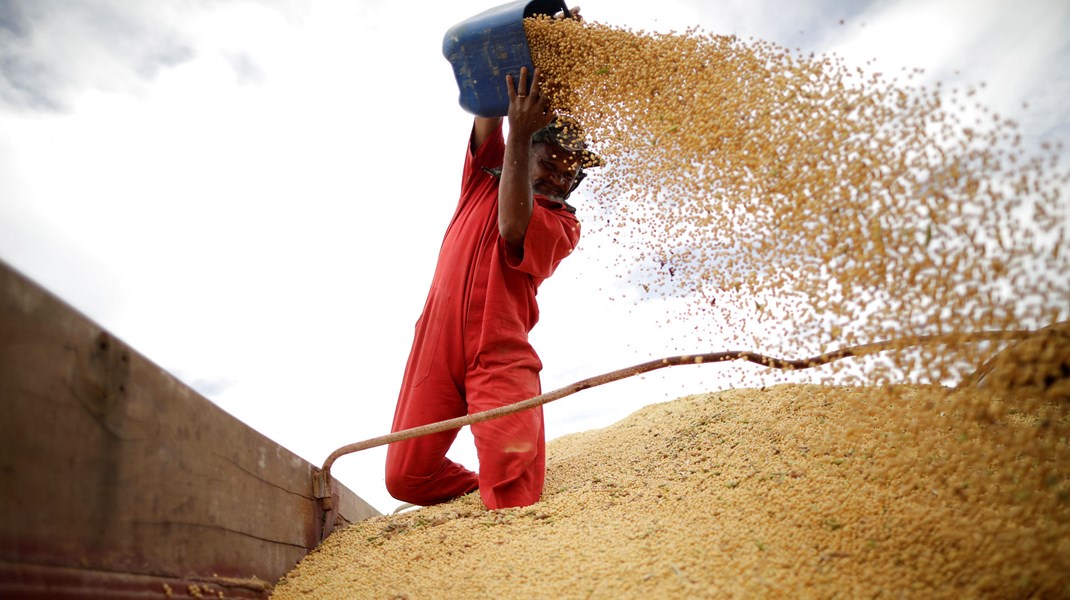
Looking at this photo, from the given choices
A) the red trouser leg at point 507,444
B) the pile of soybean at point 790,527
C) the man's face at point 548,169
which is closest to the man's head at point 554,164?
the man's face at point 548,169

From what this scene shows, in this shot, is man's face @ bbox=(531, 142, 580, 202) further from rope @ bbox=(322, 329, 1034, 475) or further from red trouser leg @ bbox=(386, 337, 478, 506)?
rope @ bbox=(322, 329, 1034, 475)

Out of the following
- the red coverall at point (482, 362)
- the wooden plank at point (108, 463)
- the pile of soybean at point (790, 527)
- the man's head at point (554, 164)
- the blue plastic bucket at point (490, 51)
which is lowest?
the pile of soybean at point (790, 527)

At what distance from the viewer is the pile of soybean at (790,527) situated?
4.14ft

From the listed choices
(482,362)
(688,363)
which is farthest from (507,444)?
(688,363)

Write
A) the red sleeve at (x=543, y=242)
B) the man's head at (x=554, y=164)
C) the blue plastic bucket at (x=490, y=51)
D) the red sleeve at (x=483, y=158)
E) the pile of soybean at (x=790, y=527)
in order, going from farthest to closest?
the red sleeve at (x=483, y=158), the man's head at (x=554, y=164), the red sleeve at (x=543, y=242), the blue plastic bucket at (x=490, y=51), the pile of soybean at (x=790, y=527)

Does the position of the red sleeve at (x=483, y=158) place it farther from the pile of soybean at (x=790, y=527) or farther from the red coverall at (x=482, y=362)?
the pile of soybean at (x=790, y=527)

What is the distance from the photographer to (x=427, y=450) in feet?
8.11

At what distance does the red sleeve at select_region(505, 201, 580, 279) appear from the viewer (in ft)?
7.75

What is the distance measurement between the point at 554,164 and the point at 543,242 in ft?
1.32

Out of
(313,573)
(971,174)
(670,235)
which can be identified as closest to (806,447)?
(670,235)

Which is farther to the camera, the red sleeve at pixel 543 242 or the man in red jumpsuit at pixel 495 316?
the red sleeve at pixel 543 242

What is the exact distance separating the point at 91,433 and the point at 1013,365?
169 centimetres

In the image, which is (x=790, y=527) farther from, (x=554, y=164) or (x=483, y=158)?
(x=483, y=158)

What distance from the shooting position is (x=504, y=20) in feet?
6.94
